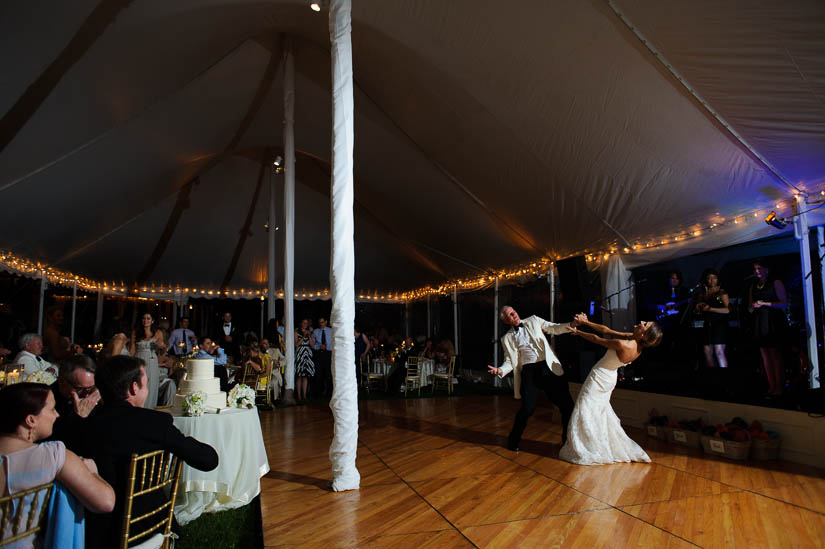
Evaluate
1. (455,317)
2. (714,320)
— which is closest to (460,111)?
(714,320)

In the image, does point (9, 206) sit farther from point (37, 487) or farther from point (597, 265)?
point (597, 265)

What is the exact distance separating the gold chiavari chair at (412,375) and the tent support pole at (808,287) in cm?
601

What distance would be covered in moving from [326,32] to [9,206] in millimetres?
5360

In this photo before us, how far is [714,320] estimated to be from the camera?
626cm

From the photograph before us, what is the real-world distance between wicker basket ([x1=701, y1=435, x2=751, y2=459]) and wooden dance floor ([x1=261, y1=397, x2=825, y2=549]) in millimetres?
130

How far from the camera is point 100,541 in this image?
5.99 ft

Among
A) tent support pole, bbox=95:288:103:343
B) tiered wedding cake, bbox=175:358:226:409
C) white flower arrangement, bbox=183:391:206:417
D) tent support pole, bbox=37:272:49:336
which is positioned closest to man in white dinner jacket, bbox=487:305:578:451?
tiered wedding cake, bbox=175:358:226:409

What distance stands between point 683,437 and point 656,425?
350 millimetres

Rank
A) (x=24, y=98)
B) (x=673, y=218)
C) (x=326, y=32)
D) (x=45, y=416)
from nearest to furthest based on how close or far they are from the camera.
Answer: (x=45, y=416) < (x=24, y=98) < (x=673, y=218) < (x=326, y=32)

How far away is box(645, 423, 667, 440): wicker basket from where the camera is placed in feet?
17.7

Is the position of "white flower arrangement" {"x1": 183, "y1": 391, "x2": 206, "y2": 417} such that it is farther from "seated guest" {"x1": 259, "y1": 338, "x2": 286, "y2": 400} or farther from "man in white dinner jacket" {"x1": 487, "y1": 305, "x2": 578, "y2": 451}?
"seated guest" {"x1": 259, "y1": 338, "x2": 286, "y2": 400}

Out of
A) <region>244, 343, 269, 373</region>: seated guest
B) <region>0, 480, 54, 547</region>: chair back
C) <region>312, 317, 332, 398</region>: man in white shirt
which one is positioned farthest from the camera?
<region>312, 317, 332, 398</region>: man in white shirt

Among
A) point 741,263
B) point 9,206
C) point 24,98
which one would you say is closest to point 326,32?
point 24,98

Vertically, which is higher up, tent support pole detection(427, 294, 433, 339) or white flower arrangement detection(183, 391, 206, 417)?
tent support pole detection(427, 294, 433, 339)
